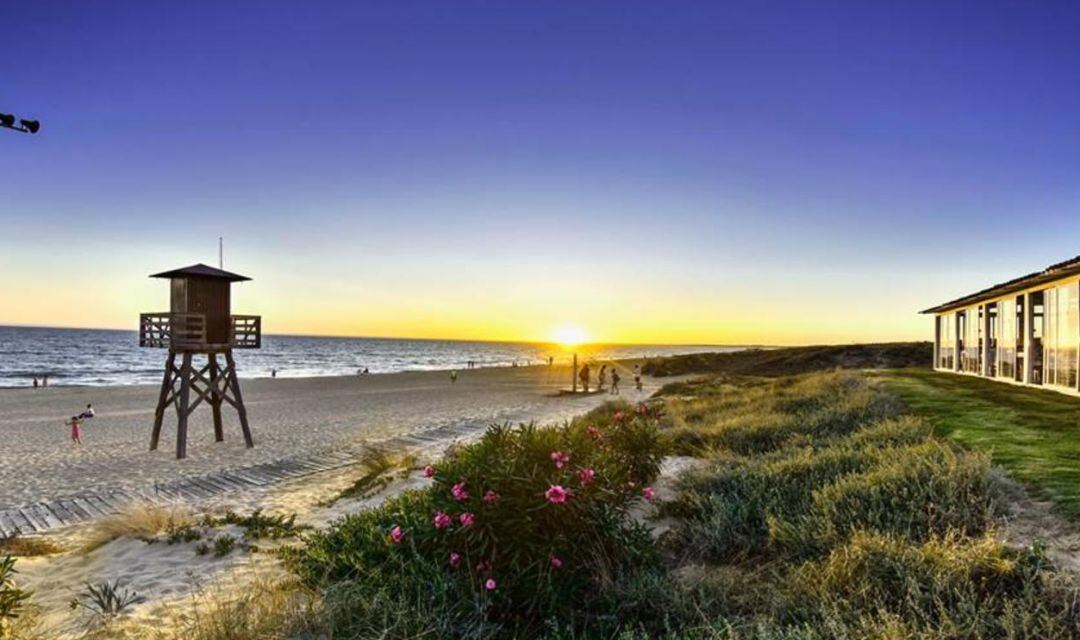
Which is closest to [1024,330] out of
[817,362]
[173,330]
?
[173,330]

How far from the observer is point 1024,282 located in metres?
16.3

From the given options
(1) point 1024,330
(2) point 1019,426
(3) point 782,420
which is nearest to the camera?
(2) point 1019,426

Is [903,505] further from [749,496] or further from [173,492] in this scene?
[173,492]

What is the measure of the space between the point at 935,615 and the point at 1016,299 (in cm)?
1877

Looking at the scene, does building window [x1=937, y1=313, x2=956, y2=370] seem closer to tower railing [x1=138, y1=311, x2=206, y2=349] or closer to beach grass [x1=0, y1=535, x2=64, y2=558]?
tower railing [x1=138, y1=311, x2=206, y2=349]

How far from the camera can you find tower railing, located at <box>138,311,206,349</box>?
15172 millimetres

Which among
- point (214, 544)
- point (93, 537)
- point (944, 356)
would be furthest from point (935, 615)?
point (944, 356)

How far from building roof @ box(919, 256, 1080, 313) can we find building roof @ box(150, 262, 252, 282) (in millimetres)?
19311

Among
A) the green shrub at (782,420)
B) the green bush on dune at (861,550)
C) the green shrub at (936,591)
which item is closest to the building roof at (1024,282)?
the green shrub at (782,420)

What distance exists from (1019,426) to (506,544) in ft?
29.0

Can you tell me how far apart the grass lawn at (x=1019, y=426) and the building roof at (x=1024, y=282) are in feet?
9.19

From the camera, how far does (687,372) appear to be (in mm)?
51031

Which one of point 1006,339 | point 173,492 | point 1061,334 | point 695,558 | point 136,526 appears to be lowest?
point 173,492

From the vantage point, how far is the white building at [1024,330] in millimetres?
14438
